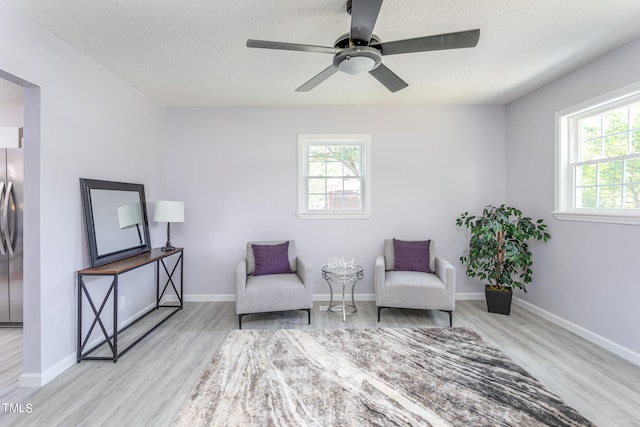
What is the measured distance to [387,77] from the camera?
2307 mm

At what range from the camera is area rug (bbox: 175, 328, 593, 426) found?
0.96 meters

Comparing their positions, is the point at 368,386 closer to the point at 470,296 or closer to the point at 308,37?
the point at 308,37

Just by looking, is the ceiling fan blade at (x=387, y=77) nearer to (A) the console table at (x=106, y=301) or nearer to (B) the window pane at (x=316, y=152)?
(B) the window pane at (x=316, y=152)

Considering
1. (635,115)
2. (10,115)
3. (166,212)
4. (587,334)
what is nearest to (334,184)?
(166,212)

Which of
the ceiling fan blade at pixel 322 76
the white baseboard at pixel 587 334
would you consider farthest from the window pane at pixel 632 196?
the ceiling fan blade at pixel 322 76

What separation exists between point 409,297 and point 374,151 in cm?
204

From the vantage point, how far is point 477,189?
4109 mm

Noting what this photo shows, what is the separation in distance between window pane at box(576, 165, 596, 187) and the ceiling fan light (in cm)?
270

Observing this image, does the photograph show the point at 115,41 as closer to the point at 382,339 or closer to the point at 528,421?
the point at 382,339

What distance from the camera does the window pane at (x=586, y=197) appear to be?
300cm

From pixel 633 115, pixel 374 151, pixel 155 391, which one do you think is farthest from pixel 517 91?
pixel 155 391

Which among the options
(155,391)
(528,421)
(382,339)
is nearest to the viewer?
(528,421)

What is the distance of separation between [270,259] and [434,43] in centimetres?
277

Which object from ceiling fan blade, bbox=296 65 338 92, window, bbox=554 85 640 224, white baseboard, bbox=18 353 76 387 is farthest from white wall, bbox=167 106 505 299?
white baseboard, bbox=18 353 76 387
